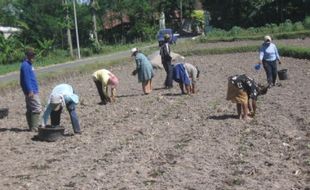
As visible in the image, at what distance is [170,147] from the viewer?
10188mm

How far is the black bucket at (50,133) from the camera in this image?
1142cm

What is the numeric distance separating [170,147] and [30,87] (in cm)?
380

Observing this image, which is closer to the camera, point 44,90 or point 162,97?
point 162,97

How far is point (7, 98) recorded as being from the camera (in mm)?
20828

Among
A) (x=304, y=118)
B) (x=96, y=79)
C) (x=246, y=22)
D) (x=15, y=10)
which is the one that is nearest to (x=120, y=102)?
(x=96, y=79)

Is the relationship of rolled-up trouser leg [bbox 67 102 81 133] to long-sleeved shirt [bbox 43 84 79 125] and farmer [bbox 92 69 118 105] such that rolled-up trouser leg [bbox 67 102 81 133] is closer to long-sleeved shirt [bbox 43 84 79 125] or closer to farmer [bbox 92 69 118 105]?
long-sleeved shirt [bbox 43 84 79 125]

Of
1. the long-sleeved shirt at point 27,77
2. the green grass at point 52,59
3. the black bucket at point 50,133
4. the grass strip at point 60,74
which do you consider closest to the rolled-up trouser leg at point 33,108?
the long-sleeved shirt at point 27,77

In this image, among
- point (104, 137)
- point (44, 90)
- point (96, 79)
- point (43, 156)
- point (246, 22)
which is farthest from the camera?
point (246, 22)

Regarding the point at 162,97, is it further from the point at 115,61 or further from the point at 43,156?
the point at 115,61

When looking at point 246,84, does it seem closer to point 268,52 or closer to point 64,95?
point 64,95

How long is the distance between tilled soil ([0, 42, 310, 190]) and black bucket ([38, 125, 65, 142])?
0.15 metres

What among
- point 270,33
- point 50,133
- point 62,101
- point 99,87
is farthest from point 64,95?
point 270,33

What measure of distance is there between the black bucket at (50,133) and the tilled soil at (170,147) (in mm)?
154

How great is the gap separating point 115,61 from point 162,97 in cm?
1566
